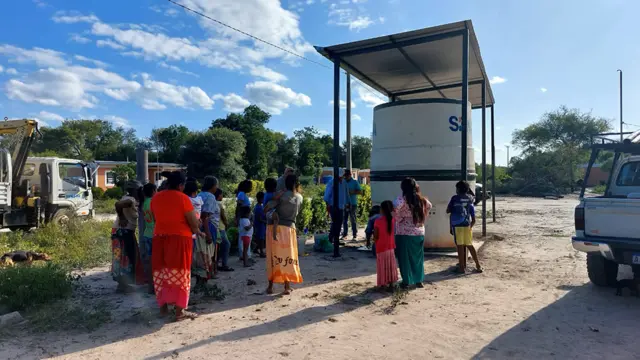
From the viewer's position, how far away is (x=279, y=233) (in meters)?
5.12

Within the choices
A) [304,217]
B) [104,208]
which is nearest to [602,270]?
[304,217]

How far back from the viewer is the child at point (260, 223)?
769 centimetres

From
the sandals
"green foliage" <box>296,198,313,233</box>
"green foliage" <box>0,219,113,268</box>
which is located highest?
"green foliage" <box>296,198,313,233</box>

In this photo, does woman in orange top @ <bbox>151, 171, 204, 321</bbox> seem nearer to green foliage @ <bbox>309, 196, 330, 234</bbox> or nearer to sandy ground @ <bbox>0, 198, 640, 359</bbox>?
sandy ground @ <bbox>0, 198, 640, 359</bbox>

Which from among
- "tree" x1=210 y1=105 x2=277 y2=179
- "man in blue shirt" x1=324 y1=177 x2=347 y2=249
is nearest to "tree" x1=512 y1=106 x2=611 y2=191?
"tree" x1=210 y1=105 x2=277 y2=179

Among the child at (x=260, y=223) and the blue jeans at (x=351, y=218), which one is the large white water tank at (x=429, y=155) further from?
the child at (x=260, y=223)

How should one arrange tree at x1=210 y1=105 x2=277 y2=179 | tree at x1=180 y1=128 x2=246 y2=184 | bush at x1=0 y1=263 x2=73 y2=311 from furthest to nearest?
tree at x1=210 y1=105 x2=277 y2=179, tree at x1=180 y1=128 x2=246 y2=184, bush at x1=0 y1=263 x2=73 y2=311

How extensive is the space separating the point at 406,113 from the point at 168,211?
502cm

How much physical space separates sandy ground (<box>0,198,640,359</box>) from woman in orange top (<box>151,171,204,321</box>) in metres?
0.29

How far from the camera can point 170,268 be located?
429 centimetres

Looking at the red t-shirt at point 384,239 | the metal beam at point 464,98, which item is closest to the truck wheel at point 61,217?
the red t-shirt at point 384,239

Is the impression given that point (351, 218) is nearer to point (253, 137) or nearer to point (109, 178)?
point (109, 178)

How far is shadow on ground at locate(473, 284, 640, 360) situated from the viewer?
3.51 meters

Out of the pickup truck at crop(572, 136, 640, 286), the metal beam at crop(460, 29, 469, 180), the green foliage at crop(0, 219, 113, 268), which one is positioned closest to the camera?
the pickup truck at crop(572, 136, 640, 286)
